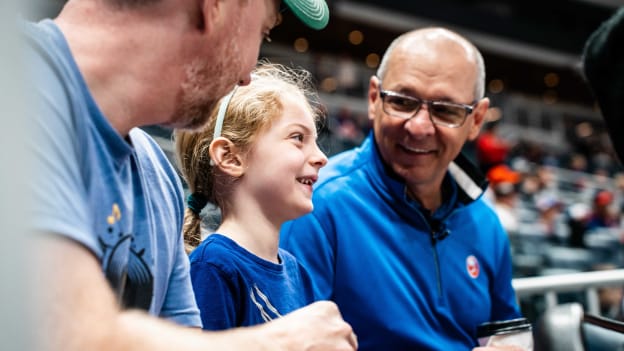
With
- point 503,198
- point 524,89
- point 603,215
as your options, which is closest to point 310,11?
point 503,198

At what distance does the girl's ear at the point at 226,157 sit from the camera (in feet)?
4.71

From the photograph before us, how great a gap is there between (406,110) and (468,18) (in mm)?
15049

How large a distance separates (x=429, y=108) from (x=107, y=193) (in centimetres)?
119

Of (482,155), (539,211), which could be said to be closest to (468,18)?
(539,211)

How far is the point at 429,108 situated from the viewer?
1906 millimetres

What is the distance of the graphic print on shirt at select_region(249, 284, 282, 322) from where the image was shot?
1.27 m

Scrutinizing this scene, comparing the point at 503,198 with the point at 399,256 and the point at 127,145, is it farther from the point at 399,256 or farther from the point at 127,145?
the point at 127,145

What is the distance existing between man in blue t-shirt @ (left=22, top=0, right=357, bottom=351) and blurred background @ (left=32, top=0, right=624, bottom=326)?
6.59m

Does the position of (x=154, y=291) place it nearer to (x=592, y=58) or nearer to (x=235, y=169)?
(x=235, y=169)

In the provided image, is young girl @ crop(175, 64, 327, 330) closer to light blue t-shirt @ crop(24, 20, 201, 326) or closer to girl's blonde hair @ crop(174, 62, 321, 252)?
girl's blonde hair @ crop(174, 62, 321, 252)

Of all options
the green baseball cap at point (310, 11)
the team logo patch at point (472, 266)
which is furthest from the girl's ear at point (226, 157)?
the team logo patch at point (472, 266)

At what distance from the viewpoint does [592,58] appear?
859mm

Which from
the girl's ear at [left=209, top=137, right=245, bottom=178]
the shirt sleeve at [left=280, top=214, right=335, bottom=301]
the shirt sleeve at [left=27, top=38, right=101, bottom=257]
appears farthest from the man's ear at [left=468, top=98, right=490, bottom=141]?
the shirt sleeve at [left=27, top=38, right=101, bottom=257]

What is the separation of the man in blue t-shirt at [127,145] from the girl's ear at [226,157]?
322 millimetres
